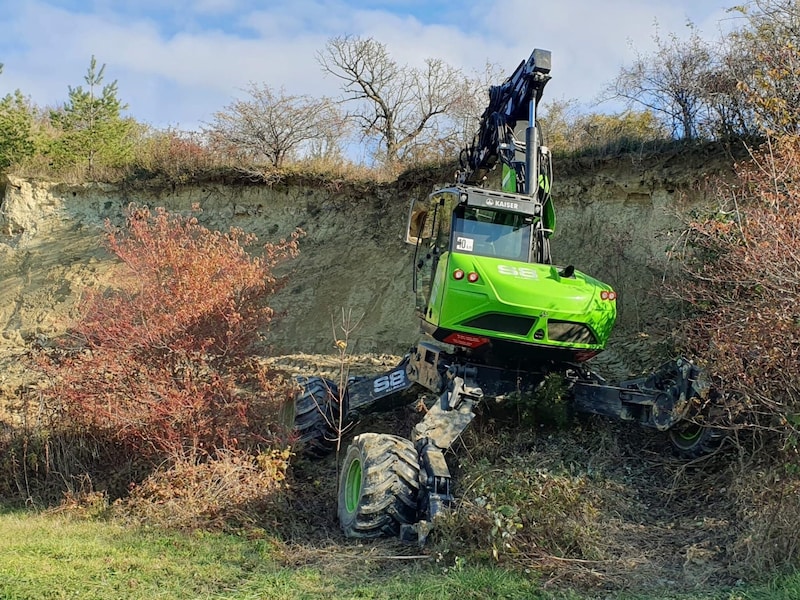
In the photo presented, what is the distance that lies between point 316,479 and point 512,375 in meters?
2.83

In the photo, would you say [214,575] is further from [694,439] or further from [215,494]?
[694,439]

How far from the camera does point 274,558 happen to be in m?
6.17

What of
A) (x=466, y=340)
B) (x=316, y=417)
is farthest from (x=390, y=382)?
(x=466, y=340)

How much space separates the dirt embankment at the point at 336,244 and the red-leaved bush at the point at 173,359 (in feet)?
10.3

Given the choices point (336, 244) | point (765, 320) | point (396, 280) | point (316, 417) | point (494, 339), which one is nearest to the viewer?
point (765, 320)

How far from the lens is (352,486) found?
24.6ft

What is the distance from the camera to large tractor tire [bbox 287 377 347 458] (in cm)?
952

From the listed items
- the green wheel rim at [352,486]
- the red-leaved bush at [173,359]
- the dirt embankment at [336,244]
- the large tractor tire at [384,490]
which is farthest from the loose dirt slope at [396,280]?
the large tractor tire at [384,490]

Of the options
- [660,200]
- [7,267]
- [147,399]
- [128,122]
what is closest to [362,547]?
[147,399]

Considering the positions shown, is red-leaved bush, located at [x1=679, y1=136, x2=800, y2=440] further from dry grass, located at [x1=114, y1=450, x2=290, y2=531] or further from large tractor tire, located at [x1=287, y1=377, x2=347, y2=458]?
large tractor tire, located at [x1=287, y1=377, x2=347, y2=458]

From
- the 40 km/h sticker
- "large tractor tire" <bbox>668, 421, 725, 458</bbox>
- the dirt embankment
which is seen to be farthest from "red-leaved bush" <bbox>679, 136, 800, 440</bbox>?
the dirt embankment

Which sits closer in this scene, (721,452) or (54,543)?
(54,543)

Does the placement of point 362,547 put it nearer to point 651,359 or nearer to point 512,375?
point 512,375

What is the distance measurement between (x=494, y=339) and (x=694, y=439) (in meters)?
2.43
